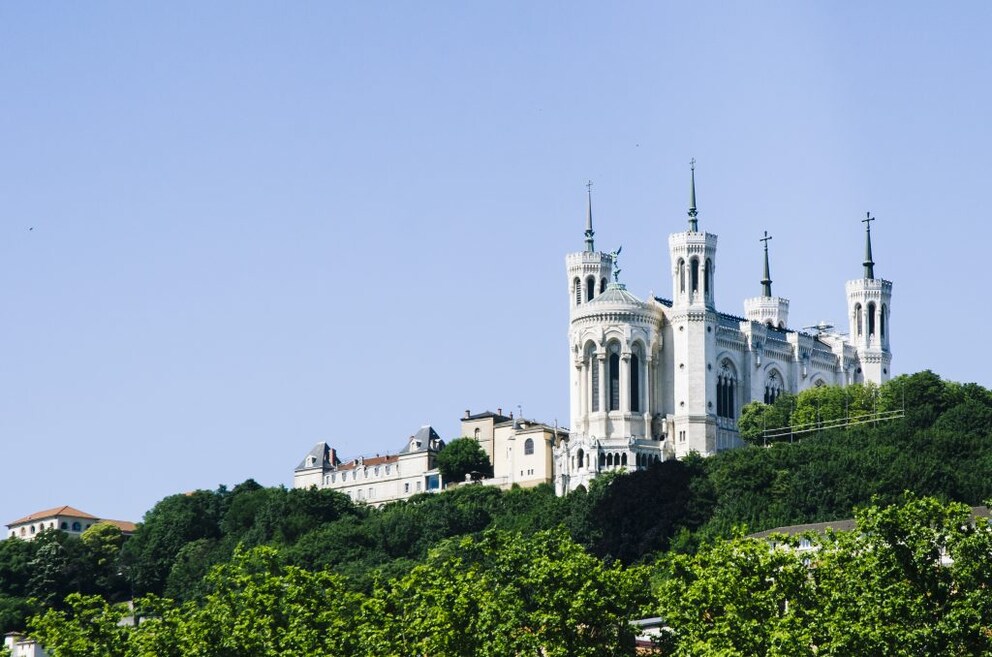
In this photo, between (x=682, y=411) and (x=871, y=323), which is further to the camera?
(x=871, y=323)

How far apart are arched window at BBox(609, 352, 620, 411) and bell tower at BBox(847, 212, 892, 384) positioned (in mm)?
22695

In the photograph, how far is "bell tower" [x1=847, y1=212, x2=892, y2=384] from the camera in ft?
498

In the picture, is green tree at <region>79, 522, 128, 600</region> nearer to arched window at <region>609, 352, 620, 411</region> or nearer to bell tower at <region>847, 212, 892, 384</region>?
arched window at <region>609, 352, 620, 411</region>

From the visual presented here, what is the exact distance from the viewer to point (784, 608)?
206 ft

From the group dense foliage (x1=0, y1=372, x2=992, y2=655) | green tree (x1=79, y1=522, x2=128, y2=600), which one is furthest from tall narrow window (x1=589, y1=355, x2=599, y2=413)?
green tree (x1=79, y1=522, x2=128, y2=600)

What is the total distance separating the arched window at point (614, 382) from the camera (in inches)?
5384

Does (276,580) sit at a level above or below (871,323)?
below

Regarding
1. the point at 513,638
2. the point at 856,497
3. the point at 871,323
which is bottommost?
the point at 513,638

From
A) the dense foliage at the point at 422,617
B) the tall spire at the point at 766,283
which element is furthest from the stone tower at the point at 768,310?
the dense foliage at the point at 422,617

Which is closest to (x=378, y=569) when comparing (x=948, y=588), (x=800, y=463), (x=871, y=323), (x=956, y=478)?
(x=800, y=463)

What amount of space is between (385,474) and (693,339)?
26624 mm

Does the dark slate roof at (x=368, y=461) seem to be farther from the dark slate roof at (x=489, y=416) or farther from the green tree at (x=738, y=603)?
the green tree at (x=738, y=603)

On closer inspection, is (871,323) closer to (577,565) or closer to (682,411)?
(682,411)

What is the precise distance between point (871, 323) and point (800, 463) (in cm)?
3338
